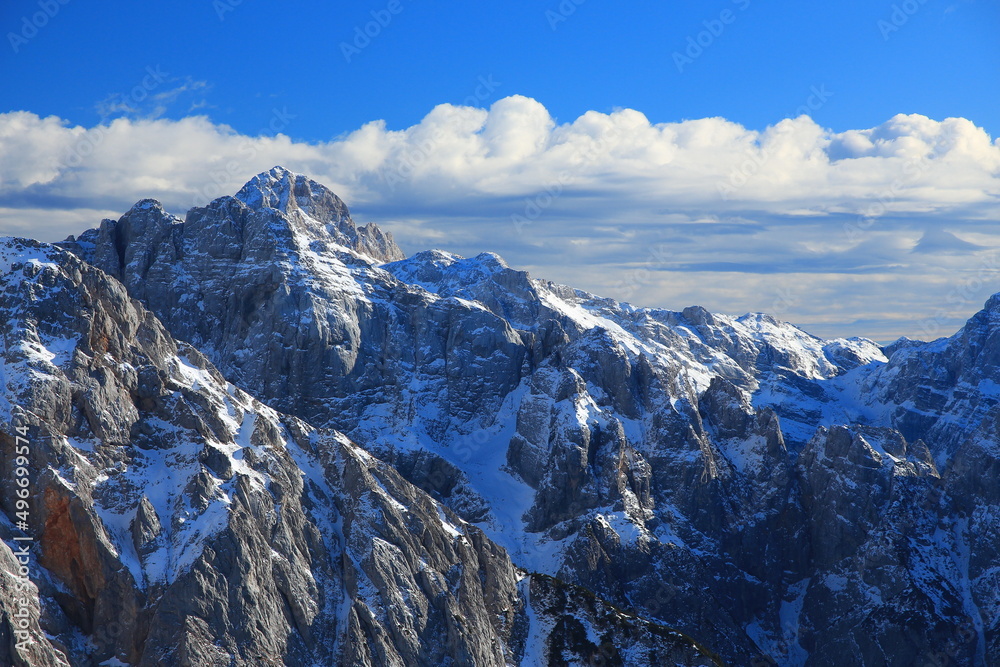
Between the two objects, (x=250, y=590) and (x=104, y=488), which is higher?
(x=104, y=488)

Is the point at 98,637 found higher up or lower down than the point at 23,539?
lower down

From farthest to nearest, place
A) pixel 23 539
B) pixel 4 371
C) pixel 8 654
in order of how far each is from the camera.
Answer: pixel 4 371 < pixel 23 539 < pixel 8 654

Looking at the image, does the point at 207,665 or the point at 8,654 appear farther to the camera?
the point at 207,665

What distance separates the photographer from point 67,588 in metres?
184

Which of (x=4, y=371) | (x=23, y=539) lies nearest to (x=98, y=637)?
(x=23, y=539)

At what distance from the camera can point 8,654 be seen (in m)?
163

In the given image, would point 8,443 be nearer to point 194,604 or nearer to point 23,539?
point 23,539

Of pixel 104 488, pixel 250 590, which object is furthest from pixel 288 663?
pixel 104 488

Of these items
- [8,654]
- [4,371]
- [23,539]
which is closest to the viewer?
[8,654]

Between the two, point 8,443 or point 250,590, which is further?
point 250,590

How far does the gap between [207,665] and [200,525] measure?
1037 inches

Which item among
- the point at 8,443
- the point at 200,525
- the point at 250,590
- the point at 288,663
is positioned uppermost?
the point at 8,443

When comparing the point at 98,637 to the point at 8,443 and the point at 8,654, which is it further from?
the point at 8,443

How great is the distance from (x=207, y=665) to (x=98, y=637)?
19473mm
